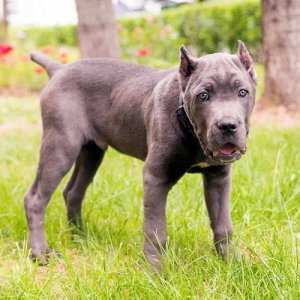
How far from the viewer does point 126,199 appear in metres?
4.46

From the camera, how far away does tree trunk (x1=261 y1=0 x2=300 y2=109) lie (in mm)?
7004

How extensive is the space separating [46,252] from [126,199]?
86 cm

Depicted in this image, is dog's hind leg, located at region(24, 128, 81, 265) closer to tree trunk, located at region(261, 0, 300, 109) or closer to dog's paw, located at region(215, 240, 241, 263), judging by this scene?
dog's paw, located at region(215, 240, 241, 263)

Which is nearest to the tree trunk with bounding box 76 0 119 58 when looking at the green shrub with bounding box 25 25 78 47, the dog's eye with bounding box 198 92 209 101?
the dog's eye with bounding box 198 92 209 101

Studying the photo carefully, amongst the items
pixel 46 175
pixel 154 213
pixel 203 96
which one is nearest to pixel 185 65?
pixel 203 96

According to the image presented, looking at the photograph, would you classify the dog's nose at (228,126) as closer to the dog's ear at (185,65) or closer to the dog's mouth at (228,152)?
the dog's mouth at (228,152)

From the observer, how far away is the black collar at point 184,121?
3066 millimetres

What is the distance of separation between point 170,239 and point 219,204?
1.36ft

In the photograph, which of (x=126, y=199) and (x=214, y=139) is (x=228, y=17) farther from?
(x=214, y=139)

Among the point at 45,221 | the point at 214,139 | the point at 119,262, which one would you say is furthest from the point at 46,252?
the point at 214,139

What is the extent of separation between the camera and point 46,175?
387cm

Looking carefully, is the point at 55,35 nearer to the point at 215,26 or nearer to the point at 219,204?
the point at 215,26

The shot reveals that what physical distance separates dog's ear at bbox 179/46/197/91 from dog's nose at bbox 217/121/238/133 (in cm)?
45

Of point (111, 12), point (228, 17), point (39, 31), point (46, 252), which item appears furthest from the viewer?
point (39, 31)
